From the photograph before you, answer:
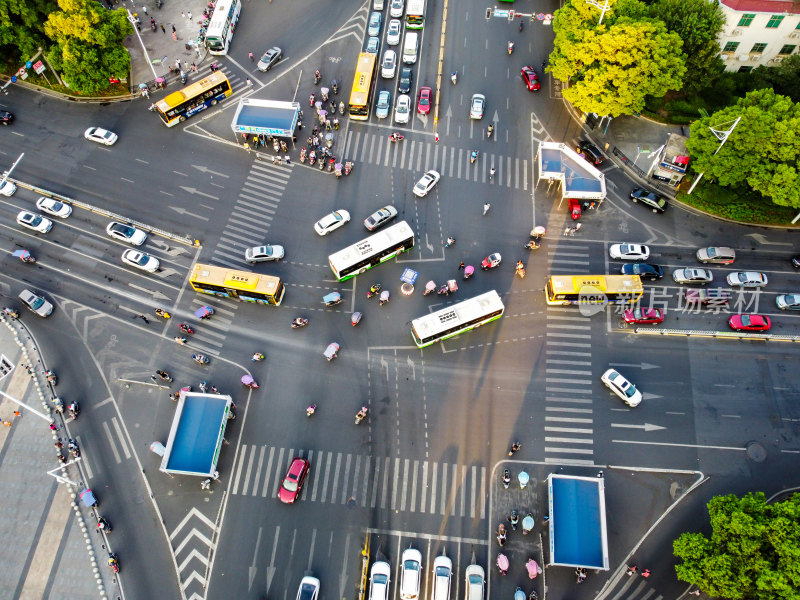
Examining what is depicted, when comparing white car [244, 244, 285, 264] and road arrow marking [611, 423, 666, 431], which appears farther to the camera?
white car [244, 244, 285, 264]

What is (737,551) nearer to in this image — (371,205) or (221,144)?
(371,205)

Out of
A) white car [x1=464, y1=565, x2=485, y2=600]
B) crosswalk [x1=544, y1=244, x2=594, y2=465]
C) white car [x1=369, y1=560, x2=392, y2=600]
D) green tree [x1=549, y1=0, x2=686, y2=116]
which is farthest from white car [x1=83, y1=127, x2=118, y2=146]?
white car [x1=464, y1=565, x2=485, y2=600]

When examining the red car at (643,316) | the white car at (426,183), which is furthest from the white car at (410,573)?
the white car at (426,183)

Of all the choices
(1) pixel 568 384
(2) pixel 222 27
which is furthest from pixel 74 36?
(1) pixel 568 384

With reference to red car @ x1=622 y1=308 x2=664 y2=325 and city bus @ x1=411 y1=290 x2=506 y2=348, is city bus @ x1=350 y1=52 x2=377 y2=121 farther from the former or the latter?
red car @ x1=622 y1=308 x2=664 y2=325

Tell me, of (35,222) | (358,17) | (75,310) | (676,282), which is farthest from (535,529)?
(358,17)
